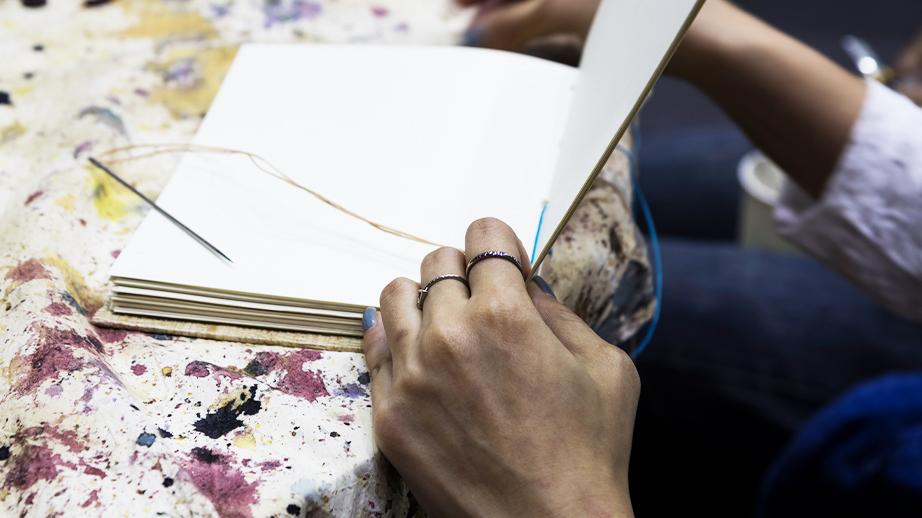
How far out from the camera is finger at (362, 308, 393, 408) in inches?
16.1

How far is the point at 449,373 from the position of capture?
37 centimetres

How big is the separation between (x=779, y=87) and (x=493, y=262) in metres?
0.49

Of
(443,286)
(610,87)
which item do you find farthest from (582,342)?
(610,87)

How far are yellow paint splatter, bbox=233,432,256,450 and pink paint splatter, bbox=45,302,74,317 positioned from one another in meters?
0.17

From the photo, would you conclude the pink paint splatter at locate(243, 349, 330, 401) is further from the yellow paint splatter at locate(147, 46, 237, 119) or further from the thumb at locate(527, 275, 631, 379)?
the yellow paint splatter at locate(147, 46, 237, 119)

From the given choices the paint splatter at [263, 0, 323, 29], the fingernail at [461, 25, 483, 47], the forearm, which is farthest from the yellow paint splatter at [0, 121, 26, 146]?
the forearm

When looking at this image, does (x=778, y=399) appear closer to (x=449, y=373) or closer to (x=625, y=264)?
(x=625, y=264)

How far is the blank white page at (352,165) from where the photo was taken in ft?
1.52

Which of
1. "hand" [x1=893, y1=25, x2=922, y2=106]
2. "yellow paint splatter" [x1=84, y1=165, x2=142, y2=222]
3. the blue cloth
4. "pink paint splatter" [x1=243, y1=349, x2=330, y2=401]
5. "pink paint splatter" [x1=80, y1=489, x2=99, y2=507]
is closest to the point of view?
"pink paint splatter" [x1=80, y1=489, x2=99, y2=507]

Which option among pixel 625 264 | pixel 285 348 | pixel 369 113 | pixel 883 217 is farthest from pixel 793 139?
pixel 285 348

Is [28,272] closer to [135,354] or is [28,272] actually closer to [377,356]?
[135,354]

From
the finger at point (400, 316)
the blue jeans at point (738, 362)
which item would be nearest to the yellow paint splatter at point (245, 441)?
the finger at point (400, 316)

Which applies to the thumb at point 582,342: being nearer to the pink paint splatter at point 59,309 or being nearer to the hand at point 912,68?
the pink paint splatter at point 59,309

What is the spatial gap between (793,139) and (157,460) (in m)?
0.74
